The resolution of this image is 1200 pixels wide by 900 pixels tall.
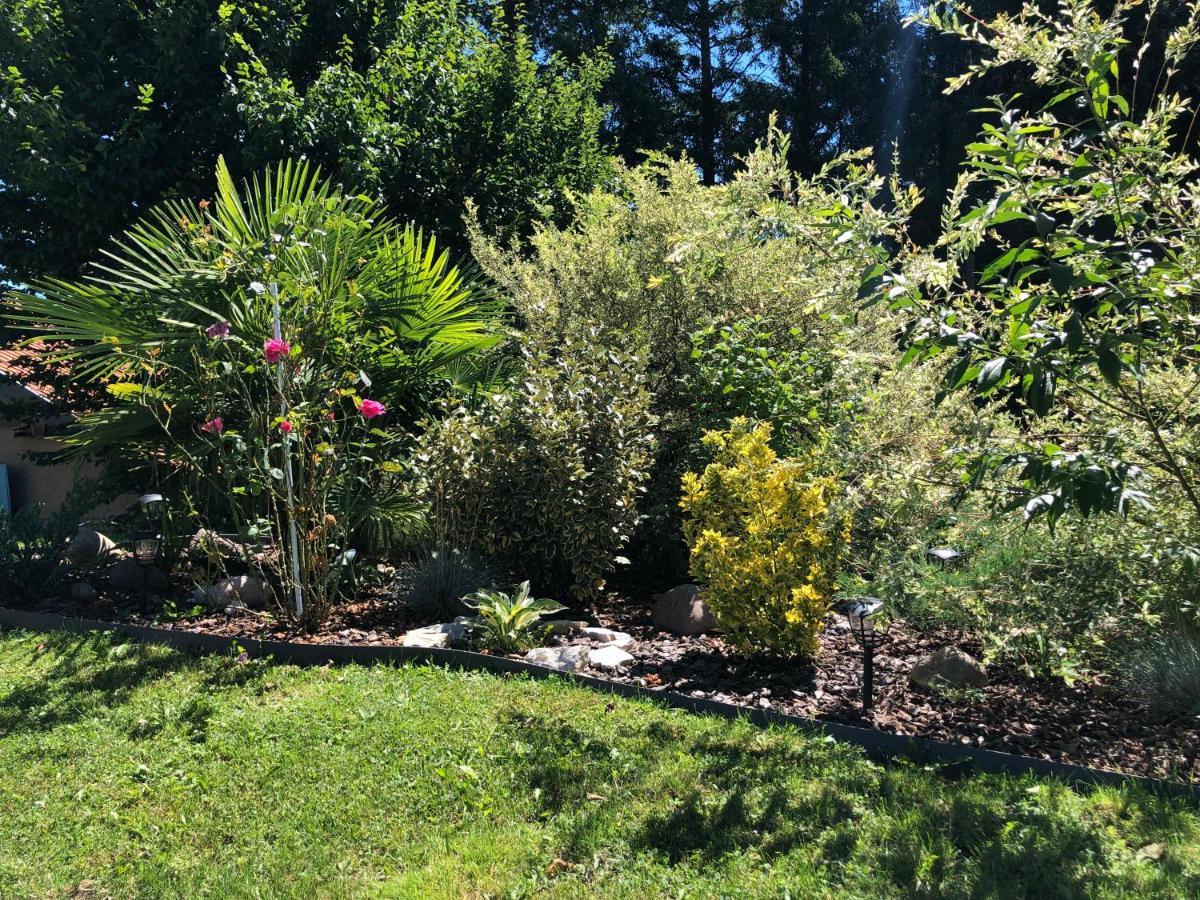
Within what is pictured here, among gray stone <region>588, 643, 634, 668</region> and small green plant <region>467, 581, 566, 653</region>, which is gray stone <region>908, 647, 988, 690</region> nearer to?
gray stone <region>588, 643, 634, 668</region>

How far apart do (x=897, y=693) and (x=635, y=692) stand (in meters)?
1.24

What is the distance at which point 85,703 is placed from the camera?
4.43 meters

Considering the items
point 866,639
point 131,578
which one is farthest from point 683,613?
point 131,578

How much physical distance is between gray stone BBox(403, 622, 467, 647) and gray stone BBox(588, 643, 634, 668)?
832 millimetres

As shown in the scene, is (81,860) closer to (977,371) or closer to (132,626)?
(132,626)

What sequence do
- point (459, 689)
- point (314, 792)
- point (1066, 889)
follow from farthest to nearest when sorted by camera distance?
1. point (459, 689)
2. point (314, 792)
3. point (1066, 889)

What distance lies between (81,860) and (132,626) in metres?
2.72

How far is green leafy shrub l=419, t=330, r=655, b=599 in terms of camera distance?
5.68 metres

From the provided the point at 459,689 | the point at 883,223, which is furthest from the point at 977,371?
Result: the point at 459,689

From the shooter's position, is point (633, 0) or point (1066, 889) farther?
point (633, 0)

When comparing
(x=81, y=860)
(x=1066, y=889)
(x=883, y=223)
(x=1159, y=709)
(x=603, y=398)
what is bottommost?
(x=81, y=860)

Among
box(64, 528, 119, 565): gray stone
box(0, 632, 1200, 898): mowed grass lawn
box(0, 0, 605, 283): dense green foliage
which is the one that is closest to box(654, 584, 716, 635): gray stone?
box(0, 632, 1200, 898): mowed grass lawn

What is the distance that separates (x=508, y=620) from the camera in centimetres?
503

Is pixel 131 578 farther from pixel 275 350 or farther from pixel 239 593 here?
pixel 275 350
